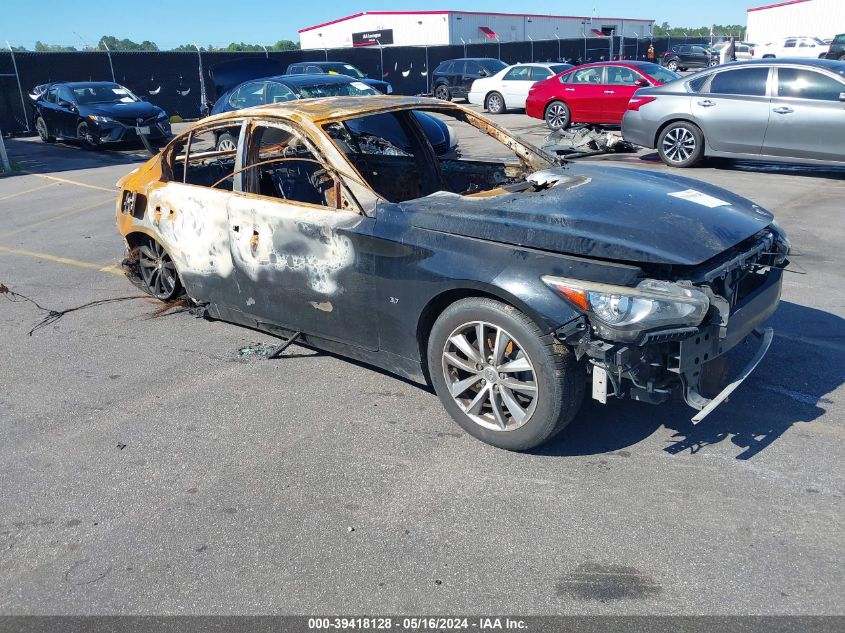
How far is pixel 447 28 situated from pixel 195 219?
158 ft

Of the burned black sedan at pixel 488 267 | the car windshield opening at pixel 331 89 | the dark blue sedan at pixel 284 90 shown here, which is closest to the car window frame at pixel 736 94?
the dark blue sedan at pixel 284 90

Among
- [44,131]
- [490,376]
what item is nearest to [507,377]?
[490,376]

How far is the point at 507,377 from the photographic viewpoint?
3.63m

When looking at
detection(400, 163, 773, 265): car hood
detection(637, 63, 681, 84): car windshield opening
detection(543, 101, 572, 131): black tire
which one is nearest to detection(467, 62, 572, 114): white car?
detection(543, 101, 572, 131): black tire

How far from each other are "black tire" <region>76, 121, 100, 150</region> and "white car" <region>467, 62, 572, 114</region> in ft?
36.7

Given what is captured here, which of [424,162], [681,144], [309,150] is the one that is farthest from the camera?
[681,144]

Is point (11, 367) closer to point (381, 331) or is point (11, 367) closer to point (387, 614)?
point (381, 331)

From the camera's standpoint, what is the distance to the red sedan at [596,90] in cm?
1595

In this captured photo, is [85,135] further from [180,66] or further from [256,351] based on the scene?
[256,351]

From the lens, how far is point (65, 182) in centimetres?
1332

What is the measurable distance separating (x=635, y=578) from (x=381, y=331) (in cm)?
191

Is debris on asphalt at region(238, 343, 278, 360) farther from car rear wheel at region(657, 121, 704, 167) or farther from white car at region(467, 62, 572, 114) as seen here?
white car at region(467, 62, 572, 114)

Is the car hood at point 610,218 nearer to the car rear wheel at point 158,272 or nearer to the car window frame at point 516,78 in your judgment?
the car rear wheel at point 158,272

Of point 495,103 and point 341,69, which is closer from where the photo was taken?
point 341,69
